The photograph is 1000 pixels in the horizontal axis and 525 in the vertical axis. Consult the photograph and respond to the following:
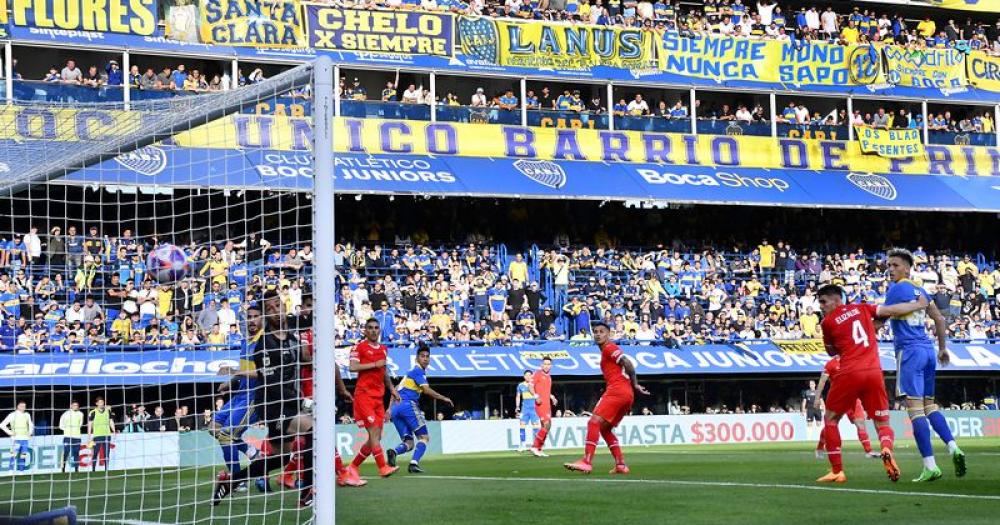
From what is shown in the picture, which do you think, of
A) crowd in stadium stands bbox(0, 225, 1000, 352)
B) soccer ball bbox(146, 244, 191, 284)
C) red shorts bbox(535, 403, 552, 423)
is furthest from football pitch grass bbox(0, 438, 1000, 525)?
crowd in stadium stands bbox(0, 225, 1000, 352)

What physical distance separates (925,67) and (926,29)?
3.57 metres

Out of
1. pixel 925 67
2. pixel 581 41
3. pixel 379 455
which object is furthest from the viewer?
pixel 925 67

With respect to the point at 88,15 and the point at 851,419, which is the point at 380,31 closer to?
the point at 88,15

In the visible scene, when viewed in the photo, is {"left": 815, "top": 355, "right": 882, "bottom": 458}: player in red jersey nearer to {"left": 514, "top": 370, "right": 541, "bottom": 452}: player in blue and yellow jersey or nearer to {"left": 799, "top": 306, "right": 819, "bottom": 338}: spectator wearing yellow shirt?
{"left": 514, "top": 370, "right": 541, "bottom": 452}: player in blue and yellow jersey

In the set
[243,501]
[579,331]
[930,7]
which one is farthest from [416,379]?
[930,7]

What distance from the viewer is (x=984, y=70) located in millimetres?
46656

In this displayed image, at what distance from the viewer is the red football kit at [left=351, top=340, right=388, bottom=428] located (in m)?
18.1

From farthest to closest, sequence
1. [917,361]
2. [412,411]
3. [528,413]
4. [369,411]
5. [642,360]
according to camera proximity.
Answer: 1. [642,360]
2. [528,413]
3. [412,411]
4. [369,411]
5. [917,361]

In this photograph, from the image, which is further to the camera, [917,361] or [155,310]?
[155,310]

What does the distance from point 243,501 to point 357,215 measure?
2412 centimetres

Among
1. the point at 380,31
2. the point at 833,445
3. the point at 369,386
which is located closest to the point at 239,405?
the point at 369,386

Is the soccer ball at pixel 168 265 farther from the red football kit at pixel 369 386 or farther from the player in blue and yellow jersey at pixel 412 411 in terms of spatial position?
the player in blue and yellow jersey at pixel 412 411

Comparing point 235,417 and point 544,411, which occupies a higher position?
point 235,417

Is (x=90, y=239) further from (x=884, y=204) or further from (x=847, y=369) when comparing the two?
(x=884, y=204)
